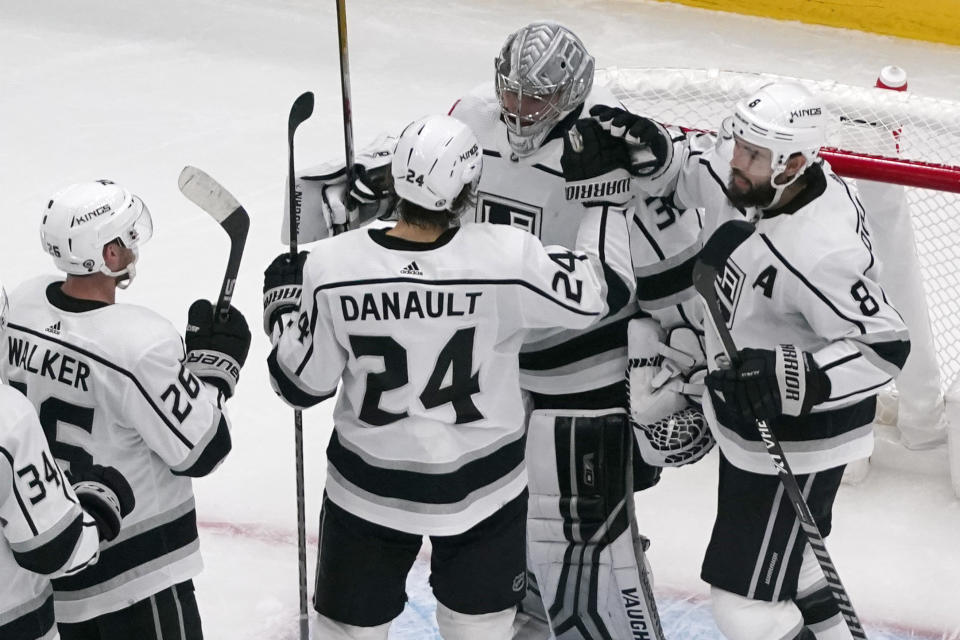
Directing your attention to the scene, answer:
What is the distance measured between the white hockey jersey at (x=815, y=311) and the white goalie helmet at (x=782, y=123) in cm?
8

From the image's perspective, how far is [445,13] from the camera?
5.98 metres

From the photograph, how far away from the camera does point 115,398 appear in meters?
2.31

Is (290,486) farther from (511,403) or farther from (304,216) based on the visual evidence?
(511,403)

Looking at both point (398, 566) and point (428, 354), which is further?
point (398, 566)

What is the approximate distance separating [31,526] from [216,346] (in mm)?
588

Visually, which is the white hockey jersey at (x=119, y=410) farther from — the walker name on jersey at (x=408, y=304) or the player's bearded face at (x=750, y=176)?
the player's bearded face at (x=750, y=176)

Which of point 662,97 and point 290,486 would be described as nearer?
point 662,97

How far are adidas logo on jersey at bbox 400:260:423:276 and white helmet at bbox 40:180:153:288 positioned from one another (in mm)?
448

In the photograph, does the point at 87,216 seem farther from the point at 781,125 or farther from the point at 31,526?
the point at 781,125

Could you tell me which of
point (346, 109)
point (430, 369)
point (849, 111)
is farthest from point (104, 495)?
point (849, 111)

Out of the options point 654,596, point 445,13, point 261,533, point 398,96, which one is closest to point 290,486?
point 261,533

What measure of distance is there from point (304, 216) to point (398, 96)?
2.67m

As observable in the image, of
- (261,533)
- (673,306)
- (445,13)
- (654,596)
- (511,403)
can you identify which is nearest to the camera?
(511,403)

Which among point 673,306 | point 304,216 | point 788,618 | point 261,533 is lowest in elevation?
point 261,533
